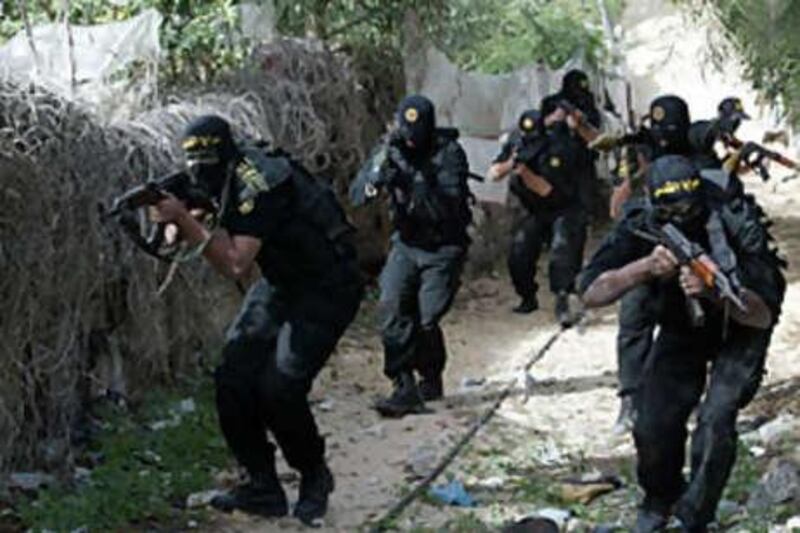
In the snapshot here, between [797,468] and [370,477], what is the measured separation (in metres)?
1.93

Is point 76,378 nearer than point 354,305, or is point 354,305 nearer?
point 354,305

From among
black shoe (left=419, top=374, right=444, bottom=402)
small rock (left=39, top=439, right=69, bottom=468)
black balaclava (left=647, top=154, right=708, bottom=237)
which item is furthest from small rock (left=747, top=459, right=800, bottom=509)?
small rock (left=39, top=439, right=69, bottom=468)

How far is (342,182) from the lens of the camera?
11.5 metres

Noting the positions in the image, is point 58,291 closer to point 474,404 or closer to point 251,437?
point 251,437

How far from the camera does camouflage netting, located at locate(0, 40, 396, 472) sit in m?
6.66

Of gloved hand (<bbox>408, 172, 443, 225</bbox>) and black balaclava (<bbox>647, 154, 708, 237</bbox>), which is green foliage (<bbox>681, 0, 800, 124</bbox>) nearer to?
gloved hand (<bbox>408, 172, 443, 225</bbox>)

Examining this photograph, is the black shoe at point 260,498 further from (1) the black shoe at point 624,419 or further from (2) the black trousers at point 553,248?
(2) the black trousers at point 553,248

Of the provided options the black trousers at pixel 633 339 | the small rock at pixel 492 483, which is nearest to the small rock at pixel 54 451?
the small rock at pixel 492 483

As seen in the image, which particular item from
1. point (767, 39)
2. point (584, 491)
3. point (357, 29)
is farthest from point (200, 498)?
point (357, 29)

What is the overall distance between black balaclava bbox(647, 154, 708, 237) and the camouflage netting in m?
2.65

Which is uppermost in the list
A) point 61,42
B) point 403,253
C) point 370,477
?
point 61,42

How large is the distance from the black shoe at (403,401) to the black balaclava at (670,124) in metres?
1.90

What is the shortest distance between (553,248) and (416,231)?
265cm

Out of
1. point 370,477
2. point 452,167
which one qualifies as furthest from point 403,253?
point 370,477
